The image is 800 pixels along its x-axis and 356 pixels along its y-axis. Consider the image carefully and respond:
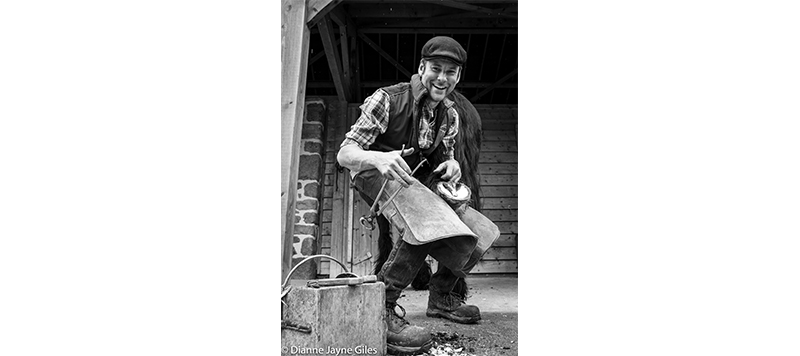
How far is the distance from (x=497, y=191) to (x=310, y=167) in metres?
1.25

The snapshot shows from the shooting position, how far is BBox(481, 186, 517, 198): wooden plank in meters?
3.05

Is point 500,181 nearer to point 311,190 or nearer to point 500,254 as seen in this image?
point 500,254

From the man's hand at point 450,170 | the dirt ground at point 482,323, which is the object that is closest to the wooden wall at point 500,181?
the dirt ground at point 482,323

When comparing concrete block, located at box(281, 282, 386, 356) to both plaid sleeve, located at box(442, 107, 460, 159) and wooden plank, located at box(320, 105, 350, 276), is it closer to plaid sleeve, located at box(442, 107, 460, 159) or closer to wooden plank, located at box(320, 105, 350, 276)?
plaid sleeve, located at box(442, 107, 460, 159)

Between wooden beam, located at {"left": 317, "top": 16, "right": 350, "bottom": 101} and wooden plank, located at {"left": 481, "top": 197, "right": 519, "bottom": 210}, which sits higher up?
wooden beam, located at {"left": 317, "top": 16, "right": 350, "bottom": 101}

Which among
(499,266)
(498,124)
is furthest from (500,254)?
(498,124)

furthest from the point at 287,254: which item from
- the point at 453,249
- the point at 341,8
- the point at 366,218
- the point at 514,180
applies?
the point at 341,8

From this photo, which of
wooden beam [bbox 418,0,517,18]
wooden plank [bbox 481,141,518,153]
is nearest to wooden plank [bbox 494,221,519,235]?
wooden plank [bbox 481,141,518,153]

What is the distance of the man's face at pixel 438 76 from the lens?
89.9 inches

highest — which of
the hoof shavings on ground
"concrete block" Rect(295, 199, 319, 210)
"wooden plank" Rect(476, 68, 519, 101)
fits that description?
"wooden plank" Rect(476, 68, 519, 101)

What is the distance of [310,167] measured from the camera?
3.79 meters

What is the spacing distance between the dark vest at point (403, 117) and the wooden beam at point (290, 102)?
32 centimetres
